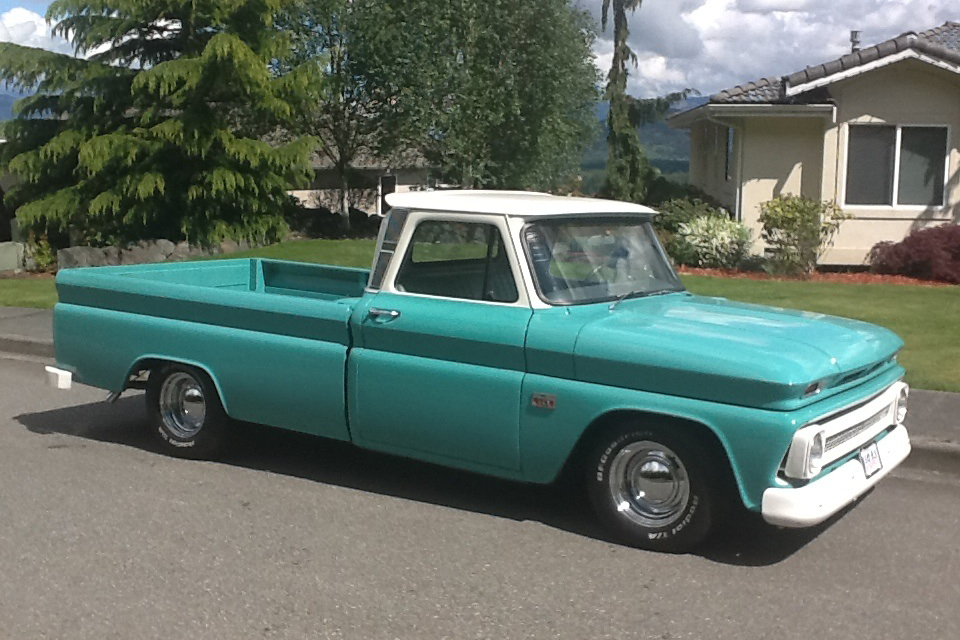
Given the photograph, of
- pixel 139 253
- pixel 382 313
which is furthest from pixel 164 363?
pixel 139 253

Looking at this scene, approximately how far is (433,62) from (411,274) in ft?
59.6

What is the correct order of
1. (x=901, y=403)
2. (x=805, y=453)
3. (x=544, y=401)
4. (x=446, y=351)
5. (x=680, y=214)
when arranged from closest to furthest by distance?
1. (x=805, y=453)
2. (x=544, y=401)
3. (x=446, y=351)
4. (x=901, y=403)
5. (x=680, y=214)

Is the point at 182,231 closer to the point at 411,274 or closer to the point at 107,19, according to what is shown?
the point at 107,19

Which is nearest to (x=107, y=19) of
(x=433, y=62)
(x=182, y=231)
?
(x=182, y=231)

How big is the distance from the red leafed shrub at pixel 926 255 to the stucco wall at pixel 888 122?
554 millimetres

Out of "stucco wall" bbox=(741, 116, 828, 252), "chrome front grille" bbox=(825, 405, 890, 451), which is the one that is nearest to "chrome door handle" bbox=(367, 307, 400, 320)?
"chrome front grille" bbox=(825, 405, 890, 451)

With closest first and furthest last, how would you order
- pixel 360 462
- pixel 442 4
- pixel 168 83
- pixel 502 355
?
pixel 502 355, pixel 360 462, pixel 168 83, pixel 442 4

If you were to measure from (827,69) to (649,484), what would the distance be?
1424 cm

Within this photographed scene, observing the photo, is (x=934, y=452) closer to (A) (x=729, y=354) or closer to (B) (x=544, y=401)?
(A) (x=729, y=354)

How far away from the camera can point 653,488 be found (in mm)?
5359

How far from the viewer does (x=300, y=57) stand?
24.4 m

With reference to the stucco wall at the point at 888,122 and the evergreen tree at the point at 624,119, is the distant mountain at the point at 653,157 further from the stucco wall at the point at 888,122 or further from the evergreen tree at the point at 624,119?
the stucco wall at the point at 888,122

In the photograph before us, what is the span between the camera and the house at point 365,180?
27188 millimetres

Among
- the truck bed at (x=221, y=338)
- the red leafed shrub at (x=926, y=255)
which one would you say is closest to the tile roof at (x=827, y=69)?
the red leafed shrub at (x=926, y=255)
